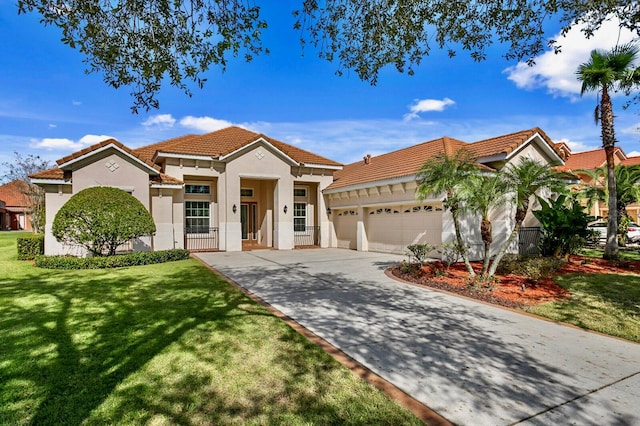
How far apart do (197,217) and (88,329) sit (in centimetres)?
1453

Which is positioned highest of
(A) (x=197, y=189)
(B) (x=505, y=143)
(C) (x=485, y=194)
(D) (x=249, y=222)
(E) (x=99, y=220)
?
(B) (x=505, y=143)

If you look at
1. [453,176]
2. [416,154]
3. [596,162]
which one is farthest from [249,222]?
[596,162]

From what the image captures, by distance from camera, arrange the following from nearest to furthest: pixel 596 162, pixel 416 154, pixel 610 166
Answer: pixel 610 166 < pixel 416 154 < pixel 596 162

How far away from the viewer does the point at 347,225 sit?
20.8 metres

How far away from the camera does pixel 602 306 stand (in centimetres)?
741

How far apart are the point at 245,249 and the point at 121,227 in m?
7.62

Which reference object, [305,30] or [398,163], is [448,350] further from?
[398,163]

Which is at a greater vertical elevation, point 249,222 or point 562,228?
point 249,222

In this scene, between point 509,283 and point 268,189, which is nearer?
point 509,283

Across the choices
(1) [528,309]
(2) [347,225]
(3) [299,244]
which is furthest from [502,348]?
(3) [299,244]

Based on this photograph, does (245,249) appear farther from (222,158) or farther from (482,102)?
(482,102)

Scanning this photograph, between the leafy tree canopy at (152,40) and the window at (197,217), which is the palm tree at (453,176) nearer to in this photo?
the leafy tree canopy at (152,40)

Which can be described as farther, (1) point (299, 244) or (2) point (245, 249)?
(1) point (299, 244)

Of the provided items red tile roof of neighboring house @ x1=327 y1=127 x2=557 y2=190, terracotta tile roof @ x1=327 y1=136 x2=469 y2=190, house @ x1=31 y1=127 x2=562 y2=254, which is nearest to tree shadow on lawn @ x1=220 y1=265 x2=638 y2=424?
house @ x1=31 y1=127 x2=562 y2=254
